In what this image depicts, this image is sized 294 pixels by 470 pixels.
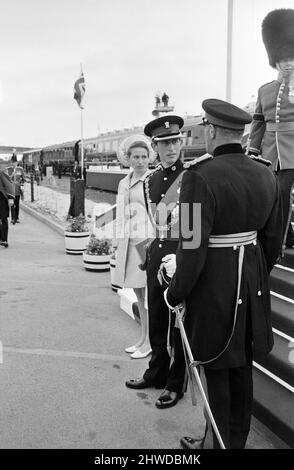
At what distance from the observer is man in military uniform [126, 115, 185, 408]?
3.36 meters

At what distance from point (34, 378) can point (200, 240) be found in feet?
7.15

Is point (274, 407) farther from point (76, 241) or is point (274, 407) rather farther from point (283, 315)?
point (76, 241)

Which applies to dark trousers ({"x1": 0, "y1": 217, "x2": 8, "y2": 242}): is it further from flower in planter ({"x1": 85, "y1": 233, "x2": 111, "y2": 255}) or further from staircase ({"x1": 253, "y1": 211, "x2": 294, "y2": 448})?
staircase ({"x1": 253, "y1": 211, "x2": 294, "y2": 448})

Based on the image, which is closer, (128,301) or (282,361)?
(282,361)

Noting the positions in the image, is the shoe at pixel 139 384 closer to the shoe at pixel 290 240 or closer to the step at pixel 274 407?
the step at pixel 274 407

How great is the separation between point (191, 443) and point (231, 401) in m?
0.40

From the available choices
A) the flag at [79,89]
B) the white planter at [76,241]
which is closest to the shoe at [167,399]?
the white planter at [76,241]

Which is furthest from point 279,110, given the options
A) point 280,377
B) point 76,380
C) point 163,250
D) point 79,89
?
point 79,89

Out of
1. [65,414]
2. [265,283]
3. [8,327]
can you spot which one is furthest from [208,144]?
[8,327]

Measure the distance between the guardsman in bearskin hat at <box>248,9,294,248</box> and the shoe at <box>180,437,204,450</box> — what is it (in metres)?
1.94

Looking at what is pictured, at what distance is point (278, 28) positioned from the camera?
418 cm

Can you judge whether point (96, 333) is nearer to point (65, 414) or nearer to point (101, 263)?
point (65, 414)

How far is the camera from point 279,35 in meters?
4.10

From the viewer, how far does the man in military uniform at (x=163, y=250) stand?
336cm
